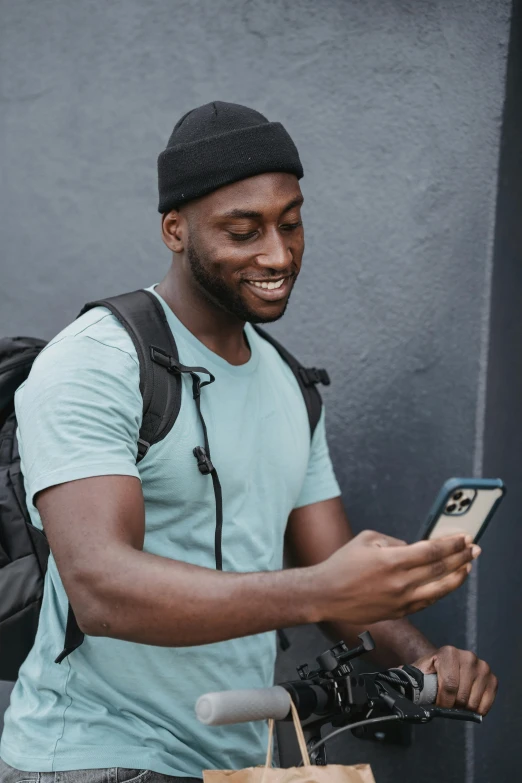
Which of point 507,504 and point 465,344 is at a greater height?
point 465,344

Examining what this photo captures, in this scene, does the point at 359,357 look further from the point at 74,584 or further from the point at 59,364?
the point at 74,584

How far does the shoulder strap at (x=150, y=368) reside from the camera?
230cm

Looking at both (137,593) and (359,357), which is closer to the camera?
(137,593)

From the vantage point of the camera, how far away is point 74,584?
6.47ft

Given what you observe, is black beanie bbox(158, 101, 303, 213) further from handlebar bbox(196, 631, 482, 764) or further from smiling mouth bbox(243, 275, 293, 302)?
handlebar bbox(196, 631, 482, 764)

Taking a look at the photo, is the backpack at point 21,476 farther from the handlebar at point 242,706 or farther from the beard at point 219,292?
the handlebar at point 242,706

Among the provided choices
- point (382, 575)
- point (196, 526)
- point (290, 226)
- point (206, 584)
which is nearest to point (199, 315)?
point (290, 226)

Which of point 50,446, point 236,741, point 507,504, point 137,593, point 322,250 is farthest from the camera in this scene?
point 322,250

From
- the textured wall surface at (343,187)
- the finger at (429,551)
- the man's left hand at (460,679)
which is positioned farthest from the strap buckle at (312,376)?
the finger at (429,551)

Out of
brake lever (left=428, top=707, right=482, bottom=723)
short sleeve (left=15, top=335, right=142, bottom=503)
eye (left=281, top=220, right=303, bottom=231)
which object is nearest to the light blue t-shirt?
short sleeve (left=15, top=335, right=142, bottom=503)

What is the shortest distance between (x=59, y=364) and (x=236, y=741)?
1007 millimetres

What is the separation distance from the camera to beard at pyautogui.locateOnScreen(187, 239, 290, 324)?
2.55m

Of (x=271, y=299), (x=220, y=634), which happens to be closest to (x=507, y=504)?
(x=271, y=299)

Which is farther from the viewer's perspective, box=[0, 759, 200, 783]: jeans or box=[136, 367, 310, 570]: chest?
box=[136, 367, 310, 570]: chest
